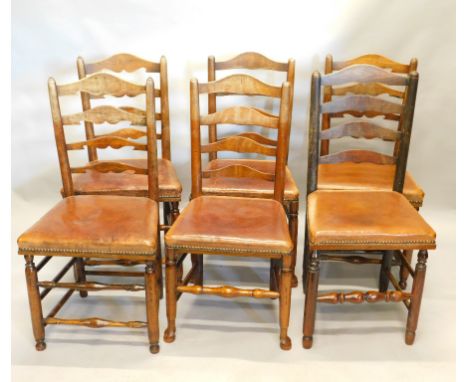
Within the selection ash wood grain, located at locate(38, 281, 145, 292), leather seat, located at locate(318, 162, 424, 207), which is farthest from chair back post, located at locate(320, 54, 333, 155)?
ash wood grain, located at locate(38, 281, 145, 292)

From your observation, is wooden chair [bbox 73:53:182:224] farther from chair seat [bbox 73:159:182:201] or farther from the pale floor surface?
the pale floor surface

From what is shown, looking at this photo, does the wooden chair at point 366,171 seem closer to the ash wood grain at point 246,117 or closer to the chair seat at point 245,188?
the chair seat at point 245,188

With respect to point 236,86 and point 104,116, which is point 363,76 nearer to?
point 236,86

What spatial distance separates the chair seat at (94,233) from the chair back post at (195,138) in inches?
9.7

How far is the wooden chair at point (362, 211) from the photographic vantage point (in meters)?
2.01

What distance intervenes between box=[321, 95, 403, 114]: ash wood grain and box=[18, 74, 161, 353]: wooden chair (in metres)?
0.78

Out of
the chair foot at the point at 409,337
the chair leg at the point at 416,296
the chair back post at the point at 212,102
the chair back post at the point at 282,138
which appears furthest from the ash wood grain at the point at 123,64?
the chair foot at the point at 409,337

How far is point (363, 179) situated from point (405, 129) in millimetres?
381

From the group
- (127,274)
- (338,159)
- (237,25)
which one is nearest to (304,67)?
(237,25)

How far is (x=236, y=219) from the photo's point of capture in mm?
2109

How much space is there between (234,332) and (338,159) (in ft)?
2.99

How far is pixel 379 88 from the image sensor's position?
2.57m
